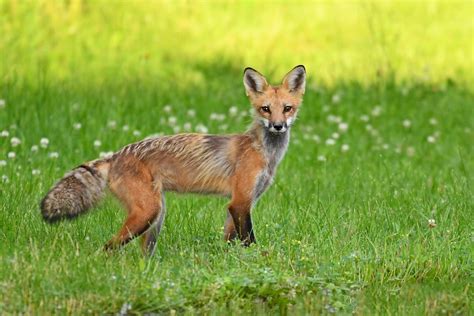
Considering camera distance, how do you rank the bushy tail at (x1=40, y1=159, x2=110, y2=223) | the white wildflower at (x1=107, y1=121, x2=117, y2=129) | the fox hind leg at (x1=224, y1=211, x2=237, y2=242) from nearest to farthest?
the bushy tail at (x1=40, y1=159, x2=110, y2=223) → the fox hind leg at (x1=224, y1=211, x2=237, y2=242) → the white wildflower at (x1=107, y1=121, x2=117, y2=129)

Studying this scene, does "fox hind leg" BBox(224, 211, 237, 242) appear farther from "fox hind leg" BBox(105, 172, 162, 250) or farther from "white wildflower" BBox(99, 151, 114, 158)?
"white wildflower" BBox(99, 151, 114, 158)

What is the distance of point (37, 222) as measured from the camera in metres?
8.37

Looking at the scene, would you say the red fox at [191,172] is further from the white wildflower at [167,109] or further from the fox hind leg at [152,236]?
the white wildflower at [167,109]

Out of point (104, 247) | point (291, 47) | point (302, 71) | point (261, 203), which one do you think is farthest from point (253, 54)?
point (104, 247)

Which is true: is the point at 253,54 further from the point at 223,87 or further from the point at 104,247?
the point at 104,247

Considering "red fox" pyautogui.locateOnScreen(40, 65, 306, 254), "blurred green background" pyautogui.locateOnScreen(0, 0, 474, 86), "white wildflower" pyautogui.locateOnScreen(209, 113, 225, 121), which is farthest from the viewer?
"blurred green background" pyautogui.locateOnScreen(0, 0, 474, 86)

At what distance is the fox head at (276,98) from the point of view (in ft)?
27.5

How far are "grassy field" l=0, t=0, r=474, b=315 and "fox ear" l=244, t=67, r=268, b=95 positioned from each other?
114cm

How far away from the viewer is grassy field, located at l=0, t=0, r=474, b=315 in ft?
22.6

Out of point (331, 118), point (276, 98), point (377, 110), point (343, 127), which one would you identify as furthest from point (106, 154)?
point (377, 110)

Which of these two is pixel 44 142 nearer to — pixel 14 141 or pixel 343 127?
pixel 14 141

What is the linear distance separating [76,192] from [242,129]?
17.1 feet

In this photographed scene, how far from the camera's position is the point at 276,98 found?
→ 27.8 feet

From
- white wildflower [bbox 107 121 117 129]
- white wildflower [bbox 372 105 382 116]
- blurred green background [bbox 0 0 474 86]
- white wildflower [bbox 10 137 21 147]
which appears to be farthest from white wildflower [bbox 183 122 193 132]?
white wildflower [bbox 372 105 382 116]
